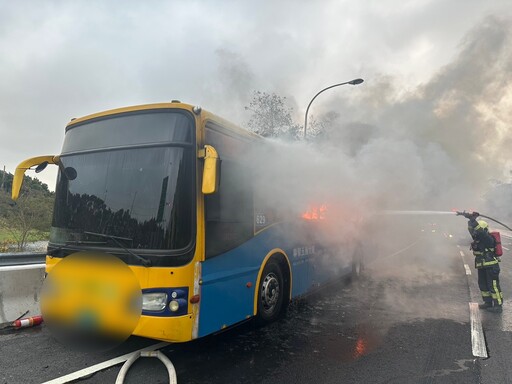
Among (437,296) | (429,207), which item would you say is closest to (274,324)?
(437,296)

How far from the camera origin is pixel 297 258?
5555 mm

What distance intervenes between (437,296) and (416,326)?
2204 millimetres

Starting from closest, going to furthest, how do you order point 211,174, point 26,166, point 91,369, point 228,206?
point 211,174 → point 91,369 → point 228,206 → point 26,166

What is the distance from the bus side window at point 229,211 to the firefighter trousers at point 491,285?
4.43 meters

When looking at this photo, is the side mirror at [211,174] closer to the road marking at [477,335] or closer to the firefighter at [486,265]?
the road marking at [477,335]

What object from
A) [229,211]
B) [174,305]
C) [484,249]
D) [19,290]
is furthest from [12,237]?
[484,249]

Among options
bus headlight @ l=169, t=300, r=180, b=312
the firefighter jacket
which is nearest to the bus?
bus headlight @ l=169, t=300, r=180, b=312

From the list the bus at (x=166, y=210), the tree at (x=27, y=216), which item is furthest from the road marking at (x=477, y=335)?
the tree at (x=27, y=216)

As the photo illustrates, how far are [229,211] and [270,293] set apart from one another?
1472 mm

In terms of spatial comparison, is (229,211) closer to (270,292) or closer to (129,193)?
(129,193)

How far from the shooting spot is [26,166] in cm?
428

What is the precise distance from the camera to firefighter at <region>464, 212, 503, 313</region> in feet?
19.8

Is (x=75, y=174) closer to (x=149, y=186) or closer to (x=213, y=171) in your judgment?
(x=149, y=186)

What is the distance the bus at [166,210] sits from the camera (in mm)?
3266
